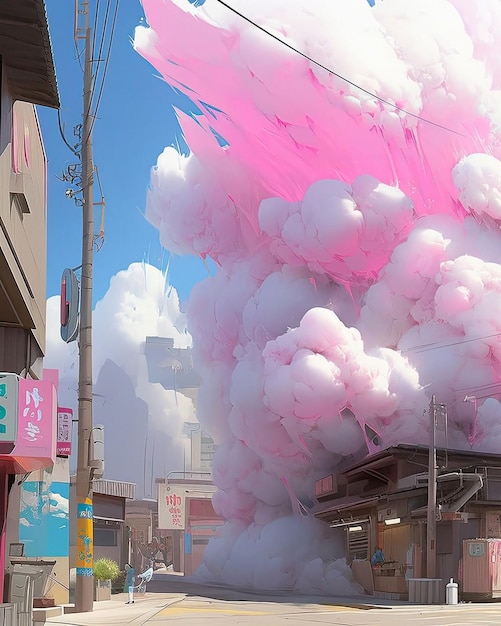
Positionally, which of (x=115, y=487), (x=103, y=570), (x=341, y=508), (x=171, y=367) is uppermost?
(x=171, y=367)

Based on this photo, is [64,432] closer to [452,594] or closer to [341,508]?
[452,594]

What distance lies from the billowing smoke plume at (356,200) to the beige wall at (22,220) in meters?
23.7

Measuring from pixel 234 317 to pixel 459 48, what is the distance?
19.2 metres

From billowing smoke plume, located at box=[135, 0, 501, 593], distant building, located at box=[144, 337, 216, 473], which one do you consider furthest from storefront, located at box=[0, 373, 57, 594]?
distant building, located at box=[144, 337, 216, 473]

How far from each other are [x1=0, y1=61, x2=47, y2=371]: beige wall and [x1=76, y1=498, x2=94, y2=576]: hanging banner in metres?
4.37

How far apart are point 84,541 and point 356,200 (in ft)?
87.5

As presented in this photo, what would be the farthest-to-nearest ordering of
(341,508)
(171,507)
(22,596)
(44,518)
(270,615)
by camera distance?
(171,507)
(341,508)
(44,518)
(270,615)
(22,596)

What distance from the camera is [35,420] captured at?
16.0 m

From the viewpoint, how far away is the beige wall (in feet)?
50.6

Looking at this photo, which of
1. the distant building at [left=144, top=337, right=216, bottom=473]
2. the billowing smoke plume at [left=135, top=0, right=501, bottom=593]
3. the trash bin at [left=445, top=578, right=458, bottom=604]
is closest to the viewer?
the trash bin at [left=445, top=578, right=458, bottom=604]

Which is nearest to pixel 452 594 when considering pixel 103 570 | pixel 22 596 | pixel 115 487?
pixel 103 570

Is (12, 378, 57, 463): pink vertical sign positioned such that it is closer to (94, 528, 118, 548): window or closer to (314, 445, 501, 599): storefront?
(314, 445, 501, 599): storefront

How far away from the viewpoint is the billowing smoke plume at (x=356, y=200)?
44.9 meters

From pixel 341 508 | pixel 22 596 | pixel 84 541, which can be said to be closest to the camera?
pixel 22 596
